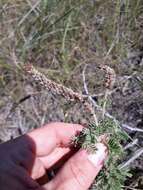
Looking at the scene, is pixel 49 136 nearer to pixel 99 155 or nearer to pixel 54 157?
pixel 54 157

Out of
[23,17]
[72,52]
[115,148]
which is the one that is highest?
[23,17]

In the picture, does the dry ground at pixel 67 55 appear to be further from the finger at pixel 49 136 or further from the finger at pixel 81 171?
the finger at pixel 81 171

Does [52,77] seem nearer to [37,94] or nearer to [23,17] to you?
[37,94]

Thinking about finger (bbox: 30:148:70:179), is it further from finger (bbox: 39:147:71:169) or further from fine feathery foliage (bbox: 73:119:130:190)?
fine feathery foliage (bbox: 73:119:130:190)

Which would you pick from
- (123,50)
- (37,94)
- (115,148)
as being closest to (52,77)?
(37,94)

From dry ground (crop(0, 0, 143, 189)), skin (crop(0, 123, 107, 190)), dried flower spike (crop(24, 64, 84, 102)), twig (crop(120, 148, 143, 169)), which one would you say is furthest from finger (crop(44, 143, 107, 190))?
dry ground (crop(0, 0, 143, 189))

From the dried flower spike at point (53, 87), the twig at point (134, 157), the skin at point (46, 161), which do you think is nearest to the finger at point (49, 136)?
the skin at point (46, 161)

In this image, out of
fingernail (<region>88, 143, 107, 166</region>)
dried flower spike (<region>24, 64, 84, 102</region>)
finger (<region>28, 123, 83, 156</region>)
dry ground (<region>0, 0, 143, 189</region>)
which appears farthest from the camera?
dry ground (<region>0, 0, 143, 189</region>)
